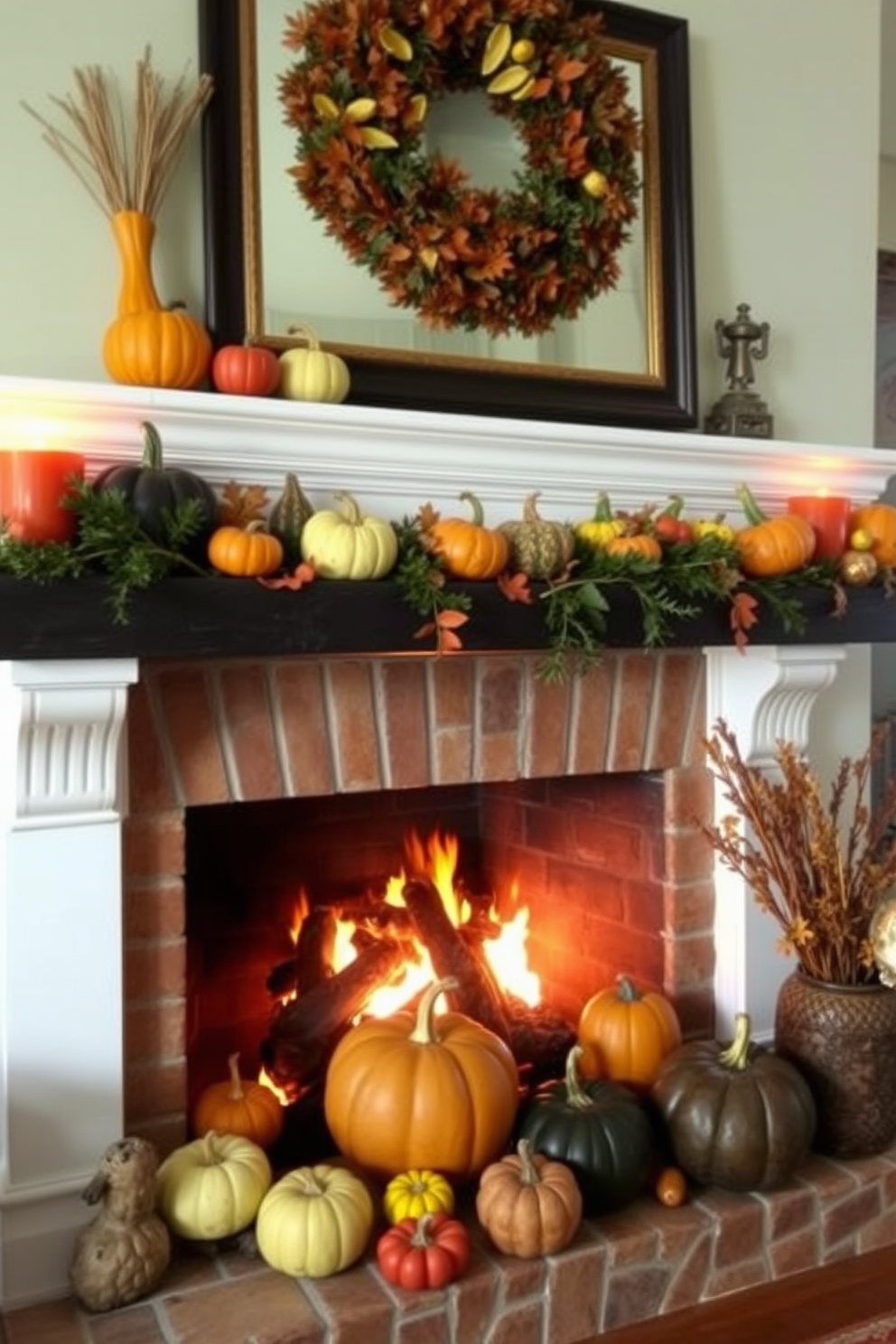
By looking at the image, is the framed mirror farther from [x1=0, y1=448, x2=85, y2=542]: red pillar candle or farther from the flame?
the flame

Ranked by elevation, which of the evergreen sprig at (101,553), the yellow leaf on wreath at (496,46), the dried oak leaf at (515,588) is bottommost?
the dried oak leaf at (515,588)

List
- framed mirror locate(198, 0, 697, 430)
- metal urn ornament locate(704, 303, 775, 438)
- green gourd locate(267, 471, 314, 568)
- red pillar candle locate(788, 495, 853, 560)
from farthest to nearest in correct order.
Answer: metal urn ornament locate(704, 303, 775, 438)
red pillar candle locate(788, 495, 853, 560)
framed mirror locate(198, 0, 697, 430)
green gourd locate(267, 471, 314, 568)

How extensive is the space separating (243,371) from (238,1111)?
1137 millimetres

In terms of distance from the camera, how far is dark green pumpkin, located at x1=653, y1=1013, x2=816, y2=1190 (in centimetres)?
172

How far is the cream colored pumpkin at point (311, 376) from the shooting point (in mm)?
1663

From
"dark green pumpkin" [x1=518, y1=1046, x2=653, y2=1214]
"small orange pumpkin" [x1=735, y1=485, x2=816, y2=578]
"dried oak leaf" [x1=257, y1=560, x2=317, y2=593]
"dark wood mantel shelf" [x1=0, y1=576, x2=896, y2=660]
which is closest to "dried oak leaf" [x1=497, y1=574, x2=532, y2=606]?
"dark wood mantel shelf" [x1=0, y1=576, x2=896, y2=660]

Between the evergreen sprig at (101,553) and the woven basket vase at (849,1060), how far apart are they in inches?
50.5

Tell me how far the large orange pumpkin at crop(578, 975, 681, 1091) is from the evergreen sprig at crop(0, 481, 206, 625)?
3.62ft

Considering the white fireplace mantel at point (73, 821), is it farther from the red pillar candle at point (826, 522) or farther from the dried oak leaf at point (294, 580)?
the red pillar candle at point (826, 522)

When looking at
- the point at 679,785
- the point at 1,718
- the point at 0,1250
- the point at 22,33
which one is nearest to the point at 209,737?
the point at 1,718

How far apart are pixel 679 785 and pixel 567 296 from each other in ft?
2.97

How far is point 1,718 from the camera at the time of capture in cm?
149

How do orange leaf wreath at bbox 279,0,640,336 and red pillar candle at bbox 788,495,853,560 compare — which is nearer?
orange leaf wreath at bbox 279,0,640,336

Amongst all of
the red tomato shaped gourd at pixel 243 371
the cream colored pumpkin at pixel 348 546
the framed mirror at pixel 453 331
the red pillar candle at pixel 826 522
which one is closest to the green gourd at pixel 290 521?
the cream colored pumpkin at pixel 348 546
